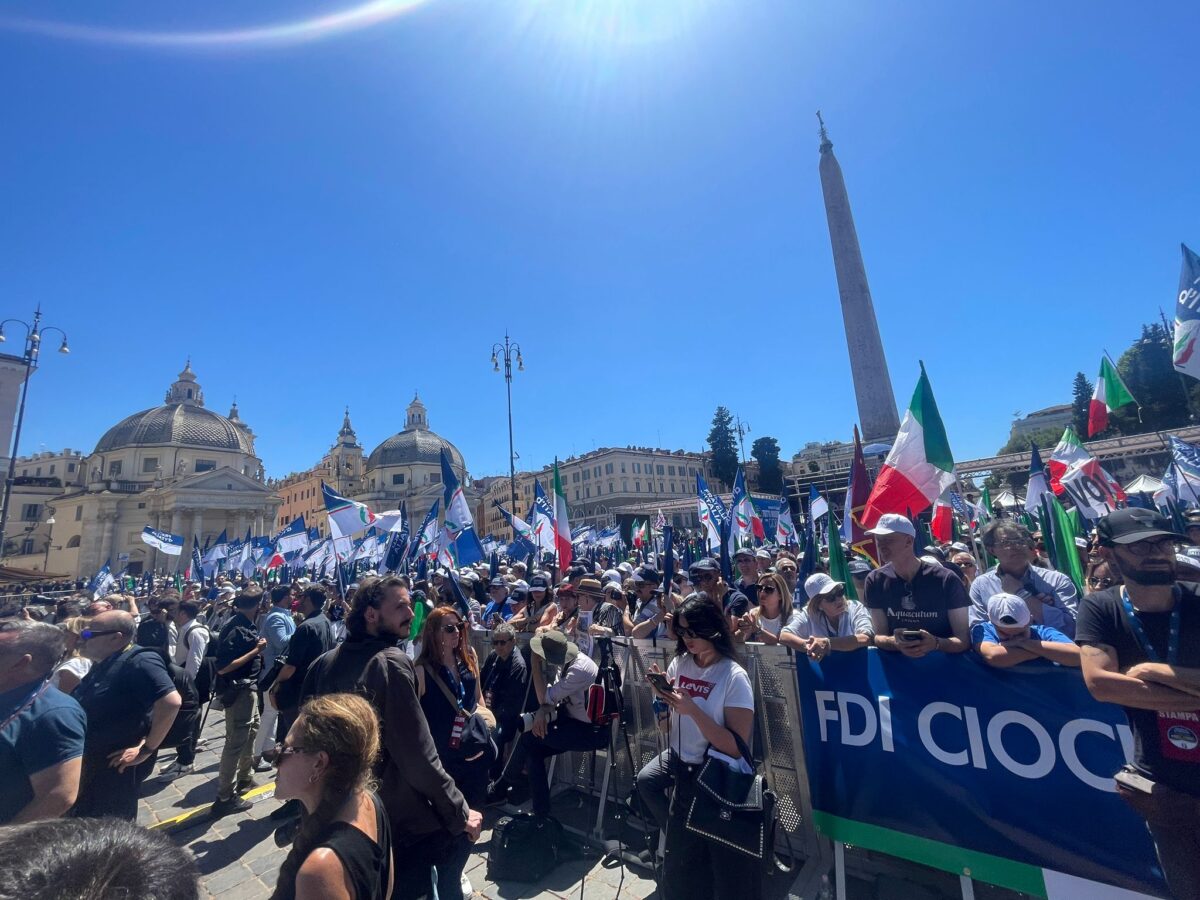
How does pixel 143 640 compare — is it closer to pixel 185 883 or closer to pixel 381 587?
pixel 381 587

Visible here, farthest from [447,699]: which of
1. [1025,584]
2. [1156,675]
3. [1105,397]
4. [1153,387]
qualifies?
[1153,387]

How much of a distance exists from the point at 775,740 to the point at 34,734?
3.99m

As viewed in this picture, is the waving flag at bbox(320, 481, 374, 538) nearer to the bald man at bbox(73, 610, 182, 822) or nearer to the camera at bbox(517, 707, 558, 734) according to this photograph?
the bald man at bbox(73, 610, 182, 822)

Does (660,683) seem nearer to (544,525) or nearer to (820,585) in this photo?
(820,585)

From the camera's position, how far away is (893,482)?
20.9 feet

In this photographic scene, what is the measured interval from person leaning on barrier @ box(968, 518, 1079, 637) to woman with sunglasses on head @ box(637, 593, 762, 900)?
2105mm

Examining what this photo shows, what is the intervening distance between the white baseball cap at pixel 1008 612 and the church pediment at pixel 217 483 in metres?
67.1

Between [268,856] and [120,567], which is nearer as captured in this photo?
[268,856]

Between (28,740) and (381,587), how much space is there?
152 centimetres

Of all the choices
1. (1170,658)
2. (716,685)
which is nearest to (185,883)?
(716,685)

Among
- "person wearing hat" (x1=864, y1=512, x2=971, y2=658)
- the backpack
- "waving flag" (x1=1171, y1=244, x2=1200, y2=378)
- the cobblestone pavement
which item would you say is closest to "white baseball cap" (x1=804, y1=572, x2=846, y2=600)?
"person wearing hat" (x1=864, y1=512, x2=971, y2=658)

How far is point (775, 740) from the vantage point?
3.84 meters

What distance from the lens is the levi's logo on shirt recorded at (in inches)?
121

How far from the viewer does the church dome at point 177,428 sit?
64250 millimetres
